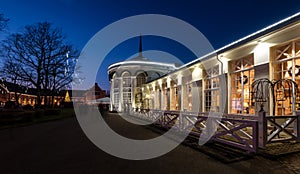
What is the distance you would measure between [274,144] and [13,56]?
1013 inches

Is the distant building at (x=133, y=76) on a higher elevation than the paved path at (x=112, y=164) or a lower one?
higher

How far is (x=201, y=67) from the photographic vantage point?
14.0 metres

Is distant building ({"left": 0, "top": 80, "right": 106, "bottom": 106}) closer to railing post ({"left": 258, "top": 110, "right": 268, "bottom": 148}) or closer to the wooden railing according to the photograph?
the wooden railing

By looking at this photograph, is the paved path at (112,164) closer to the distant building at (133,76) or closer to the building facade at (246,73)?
the building facade at (246,73)

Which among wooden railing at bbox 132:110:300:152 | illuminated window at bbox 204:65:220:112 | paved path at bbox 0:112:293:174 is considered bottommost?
paved path at bbox 0:112:293:174

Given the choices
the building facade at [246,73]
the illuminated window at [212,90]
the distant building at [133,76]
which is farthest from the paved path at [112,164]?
the distant building at [133,76]

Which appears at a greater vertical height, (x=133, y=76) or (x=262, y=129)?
(x=133, y=76)

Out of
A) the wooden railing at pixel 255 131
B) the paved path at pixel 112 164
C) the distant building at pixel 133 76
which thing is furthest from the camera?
the distant building at pixel 133 76

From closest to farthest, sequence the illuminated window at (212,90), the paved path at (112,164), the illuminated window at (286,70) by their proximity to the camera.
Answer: the paved path at (112,164)
the illuminated window at (286,70)
the illuminated window at (212,90)

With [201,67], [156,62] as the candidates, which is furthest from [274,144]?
[156,62]

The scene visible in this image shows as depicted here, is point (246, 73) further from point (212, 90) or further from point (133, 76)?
point (133, 76)

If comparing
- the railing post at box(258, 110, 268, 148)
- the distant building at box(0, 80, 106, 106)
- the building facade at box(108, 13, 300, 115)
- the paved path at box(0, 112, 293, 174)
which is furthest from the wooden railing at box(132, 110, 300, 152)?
the distant building at box(0, 80, 106, 106)

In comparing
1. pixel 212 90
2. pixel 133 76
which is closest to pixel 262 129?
pixel 212 90

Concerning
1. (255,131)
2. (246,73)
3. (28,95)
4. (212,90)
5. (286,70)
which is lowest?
(255,131)
